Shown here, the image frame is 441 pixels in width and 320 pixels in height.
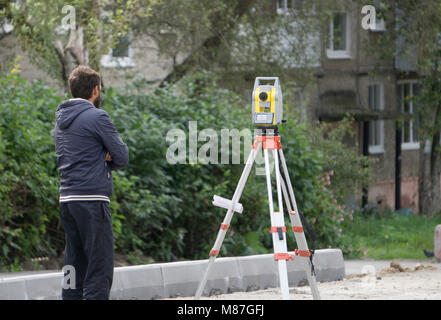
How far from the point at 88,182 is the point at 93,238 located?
0.37 m

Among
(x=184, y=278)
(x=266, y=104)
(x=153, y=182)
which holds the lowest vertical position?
(x=184, y=278)

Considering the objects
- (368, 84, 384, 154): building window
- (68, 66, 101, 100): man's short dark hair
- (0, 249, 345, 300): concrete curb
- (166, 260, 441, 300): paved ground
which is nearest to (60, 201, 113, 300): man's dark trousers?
(68, 66, 101, 100): man's short dark hair

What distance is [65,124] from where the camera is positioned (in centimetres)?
624

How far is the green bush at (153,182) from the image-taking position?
9805mm

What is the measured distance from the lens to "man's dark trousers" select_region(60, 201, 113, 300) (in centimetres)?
611

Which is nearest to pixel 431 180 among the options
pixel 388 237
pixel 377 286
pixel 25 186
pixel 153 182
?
pixel 388 237

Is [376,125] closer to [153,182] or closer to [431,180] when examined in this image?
[431,180]

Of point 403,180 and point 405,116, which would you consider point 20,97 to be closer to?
point 405,116

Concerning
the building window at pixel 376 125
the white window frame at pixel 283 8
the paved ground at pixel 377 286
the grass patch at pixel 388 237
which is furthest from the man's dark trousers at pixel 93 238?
the building window at pixel 376 125

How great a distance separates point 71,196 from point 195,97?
268 inches

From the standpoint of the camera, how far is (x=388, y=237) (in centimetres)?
1619

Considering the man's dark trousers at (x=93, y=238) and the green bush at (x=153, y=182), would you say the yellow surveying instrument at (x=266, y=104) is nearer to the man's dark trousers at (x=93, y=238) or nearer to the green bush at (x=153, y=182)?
the man's dark trousers at (x=93, y=238)

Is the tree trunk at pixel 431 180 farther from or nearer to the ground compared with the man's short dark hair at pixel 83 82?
nearer to the ground

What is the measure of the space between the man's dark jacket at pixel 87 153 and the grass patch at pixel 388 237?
24.8ft
